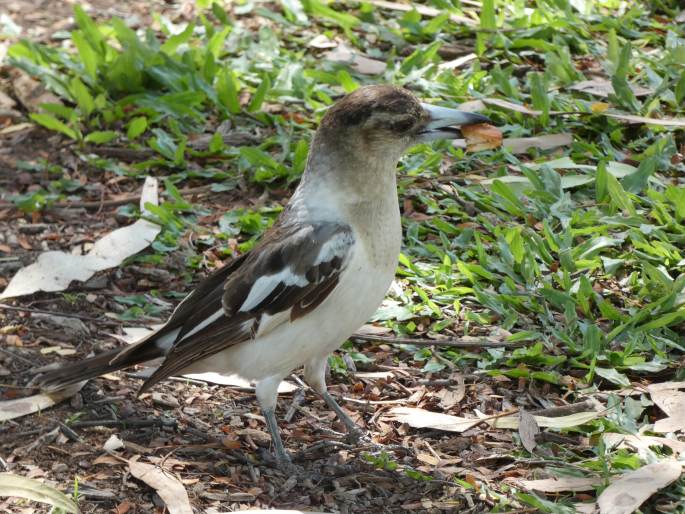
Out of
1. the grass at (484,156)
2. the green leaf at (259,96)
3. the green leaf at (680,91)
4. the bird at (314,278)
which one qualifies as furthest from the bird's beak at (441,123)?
the green leaf at (259,96)

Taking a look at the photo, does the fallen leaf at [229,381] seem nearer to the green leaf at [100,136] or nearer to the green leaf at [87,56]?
the green leaf at [100,136]

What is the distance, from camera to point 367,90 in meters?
5.14

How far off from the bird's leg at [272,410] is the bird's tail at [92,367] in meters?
0.55

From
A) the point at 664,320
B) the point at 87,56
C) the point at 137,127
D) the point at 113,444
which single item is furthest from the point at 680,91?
the point at 113,444

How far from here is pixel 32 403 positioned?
541cm

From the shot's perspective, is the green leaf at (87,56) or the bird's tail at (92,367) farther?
the green leaf at (87,56)

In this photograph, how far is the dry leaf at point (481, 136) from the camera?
225 inches

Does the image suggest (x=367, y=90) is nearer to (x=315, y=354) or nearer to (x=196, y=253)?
(x=315, y=354)

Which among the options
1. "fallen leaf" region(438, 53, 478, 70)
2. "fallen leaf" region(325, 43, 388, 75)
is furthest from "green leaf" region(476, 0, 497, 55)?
"fallen leaf" region(325, 43, 388, 75)

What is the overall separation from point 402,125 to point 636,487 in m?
1.90

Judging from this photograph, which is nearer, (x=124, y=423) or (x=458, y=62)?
(x=124, y=423)

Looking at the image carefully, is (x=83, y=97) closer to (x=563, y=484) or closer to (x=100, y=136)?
(x=100, y=136)

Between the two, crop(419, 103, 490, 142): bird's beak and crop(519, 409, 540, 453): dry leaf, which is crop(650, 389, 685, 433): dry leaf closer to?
crop(519, 409, 540, 453): dry leaf

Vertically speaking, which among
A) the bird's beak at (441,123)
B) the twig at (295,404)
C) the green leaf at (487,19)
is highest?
the bird's beak at (441,123)
